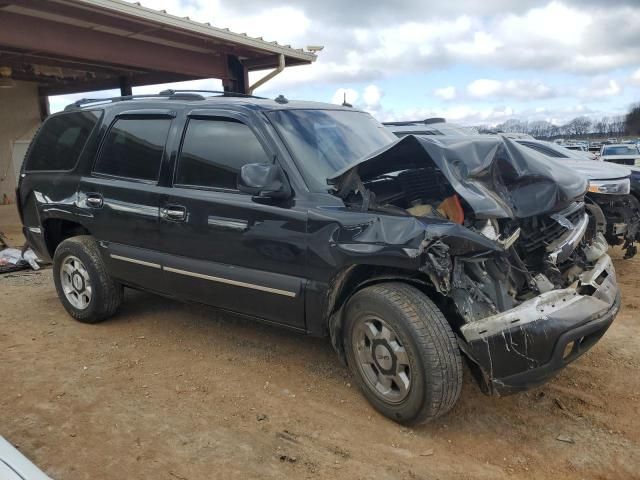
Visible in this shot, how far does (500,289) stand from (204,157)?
88.9 inches

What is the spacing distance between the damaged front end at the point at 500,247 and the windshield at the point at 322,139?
0.32 meters

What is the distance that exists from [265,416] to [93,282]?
2.31 metres

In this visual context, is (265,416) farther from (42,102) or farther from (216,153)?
(42,102)

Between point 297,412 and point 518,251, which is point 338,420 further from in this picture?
point 518,251

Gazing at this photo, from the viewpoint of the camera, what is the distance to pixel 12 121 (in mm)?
14633

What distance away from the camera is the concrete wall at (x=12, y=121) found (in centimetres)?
1439

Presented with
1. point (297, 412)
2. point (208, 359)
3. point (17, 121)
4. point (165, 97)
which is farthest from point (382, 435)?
point (17, 121)

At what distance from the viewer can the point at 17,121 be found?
14.8 metres

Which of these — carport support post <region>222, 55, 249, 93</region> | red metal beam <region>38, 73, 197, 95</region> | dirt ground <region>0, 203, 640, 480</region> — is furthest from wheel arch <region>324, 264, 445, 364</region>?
red metal beam <region>38, 73, 197, 95</region>

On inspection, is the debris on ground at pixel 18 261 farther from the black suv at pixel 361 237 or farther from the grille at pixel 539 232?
the grille at pixel 539 232

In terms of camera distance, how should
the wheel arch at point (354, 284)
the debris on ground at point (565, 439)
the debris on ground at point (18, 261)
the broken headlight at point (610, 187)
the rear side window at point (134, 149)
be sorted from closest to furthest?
the debris on ground at point (565, 439) → the wheel arch at point (354, 284) → the rear side window at point (134, 149) → the broken headlight at point (610, 187) → the debris on ground at point (18, 261)

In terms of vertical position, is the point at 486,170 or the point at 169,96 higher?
the point at 169,96

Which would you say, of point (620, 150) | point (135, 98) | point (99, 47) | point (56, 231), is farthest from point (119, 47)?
point (620, 150)

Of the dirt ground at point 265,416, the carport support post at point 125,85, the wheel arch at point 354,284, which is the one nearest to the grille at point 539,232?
the wheel arch at point 354,284
